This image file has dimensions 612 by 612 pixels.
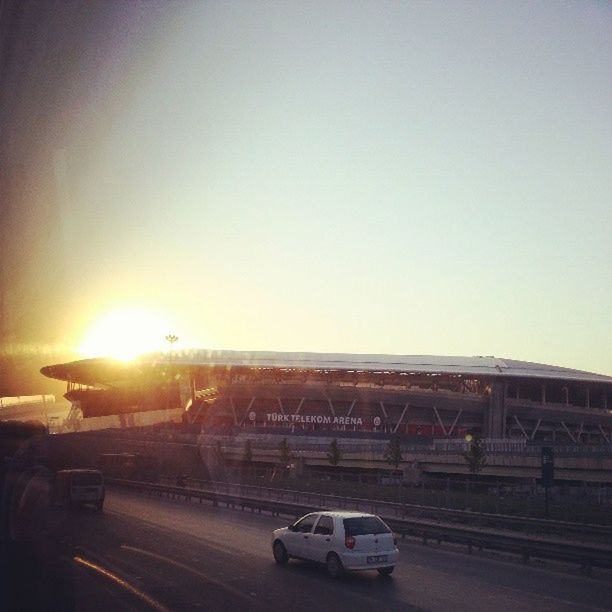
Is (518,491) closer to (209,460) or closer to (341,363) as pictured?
(209,460)

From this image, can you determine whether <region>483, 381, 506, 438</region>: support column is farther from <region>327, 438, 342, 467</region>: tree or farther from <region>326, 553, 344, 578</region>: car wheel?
<region>326, 553, 344, 578</region>: car wheel

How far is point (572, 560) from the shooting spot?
20016mm

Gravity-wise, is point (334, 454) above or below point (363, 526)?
below

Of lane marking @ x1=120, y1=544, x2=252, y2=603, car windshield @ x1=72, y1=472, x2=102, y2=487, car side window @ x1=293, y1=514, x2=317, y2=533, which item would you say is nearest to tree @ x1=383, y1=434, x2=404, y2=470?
car windshield @ x1=72, y1=472, x2=102, y2=487

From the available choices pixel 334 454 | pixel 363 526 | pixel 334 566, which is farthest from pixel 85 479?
pixel 334 454

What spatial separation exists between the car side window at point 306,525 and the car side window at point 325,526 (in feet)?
1.00

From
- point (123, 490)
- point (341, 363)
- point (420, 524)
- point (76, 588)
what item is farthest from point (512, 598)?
point (341, 363)

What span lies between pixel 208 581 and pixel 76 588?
2.91 metres

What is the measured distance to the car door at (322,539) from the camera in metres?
18.1

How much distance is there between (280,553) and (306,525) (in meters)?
1.19

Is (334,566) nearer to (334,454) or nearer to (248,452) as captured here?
(334,454)

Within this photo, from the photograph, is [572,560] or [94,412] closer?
[572,560]

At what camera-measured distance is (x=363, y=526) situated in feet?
59.5

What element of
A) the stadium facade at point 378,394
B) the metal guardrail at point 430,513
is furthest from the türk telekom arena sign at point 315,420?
the metal guardrail at point 430,513
